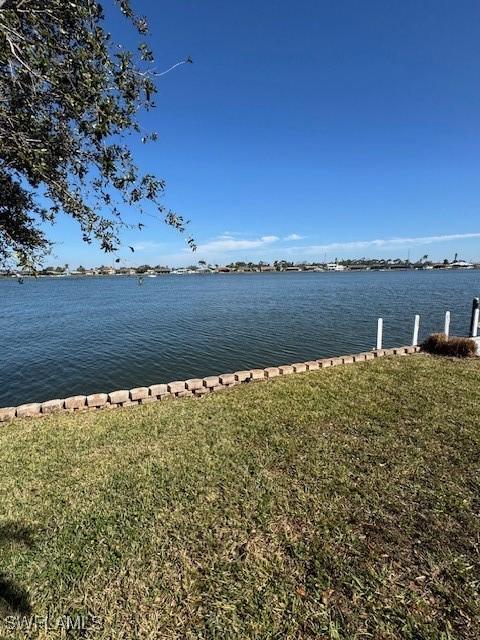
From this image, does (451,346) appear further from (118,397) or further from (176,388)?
(118,397)

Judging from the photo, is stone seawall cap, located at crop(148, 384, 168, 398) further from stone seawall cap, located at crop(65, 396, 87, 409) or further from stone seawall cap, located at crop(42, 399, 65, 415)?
stone seawall cap, located at crop(42, 399, 65, 415)

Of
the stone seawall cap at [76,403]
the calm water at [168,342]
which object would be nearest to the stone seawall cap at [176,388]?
the stone seawall cap at [76,403]

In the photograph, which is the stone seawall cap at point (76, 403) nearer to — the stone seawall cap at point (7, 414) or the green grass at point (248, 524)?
the green grass at point (248, 524)

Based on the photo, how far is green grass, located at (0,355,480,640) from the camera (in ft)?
7.63

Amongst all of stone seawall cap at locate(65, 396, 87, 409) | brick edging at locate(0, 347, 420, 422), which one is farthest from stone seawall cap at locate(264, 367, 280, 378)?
stone seawall cap at locate(65, 396, 87, 409)

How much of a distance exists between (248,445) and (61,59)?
4.57 metres

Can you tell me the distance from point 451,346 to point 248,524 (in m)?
8.27

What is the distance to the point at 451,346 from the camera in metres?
9.09

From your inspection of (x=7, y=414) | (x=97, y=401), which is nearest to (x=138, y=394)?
(x=97, y=401)

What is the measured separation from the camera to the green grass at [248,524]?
2.33 m

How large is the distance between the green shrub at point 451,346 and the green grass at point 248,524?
3934 mm

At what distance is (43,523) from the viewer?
A: 3.15 meters

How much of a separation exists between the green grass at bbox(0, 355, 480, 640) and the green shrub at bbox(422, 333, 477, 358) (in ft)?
12.9

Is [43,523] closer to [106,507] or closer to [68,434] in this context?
[106,507]
